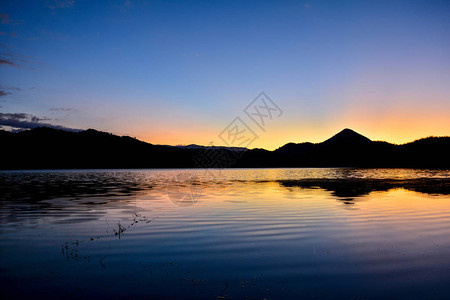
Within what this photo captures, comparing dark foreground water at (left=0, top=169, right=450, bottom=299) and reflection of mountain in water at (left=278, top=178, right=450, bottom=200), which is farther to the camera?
reflection of mountain in water at (left=278, top=178, right=450, bottom=200)

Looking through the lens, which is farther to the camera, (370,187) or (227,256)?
(370,187)

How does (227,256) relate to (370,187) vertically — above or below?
below

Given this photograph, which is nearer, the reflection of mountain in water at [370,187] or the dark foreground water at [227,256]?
the dark foreground water at [227,256]

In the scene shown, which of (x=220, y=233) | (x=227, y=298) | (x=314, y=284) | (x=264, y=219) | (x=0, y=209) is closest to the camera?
(x=227, y=298)

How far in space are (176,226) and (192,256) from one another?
618cm

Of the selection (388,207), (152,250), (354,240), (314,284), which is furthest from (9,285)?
(388,207)

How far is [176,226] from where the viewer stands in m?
17.3

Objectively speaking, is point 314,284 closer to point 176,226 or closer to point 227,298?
point 227,298

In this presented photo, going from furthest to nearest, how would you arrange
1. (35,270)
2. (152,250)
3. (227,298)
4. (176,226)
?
(176,226), (152,250), (35,270), (227,298)

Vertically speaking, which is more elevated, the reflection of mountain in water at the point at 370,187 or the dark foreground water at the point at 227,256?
the reflection of mountain in water at the point at 370,187

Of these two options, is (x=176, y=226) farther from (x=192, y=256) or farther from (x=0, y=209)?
(x=0, y=209)

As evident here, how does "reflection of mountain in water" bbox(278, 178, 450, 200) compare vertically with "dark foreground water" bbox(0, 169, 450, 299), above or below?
above

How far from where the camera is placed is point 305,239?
13875 millimetres

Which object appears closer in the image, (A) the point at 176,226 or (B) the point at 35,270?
(B) the point at 35,270
